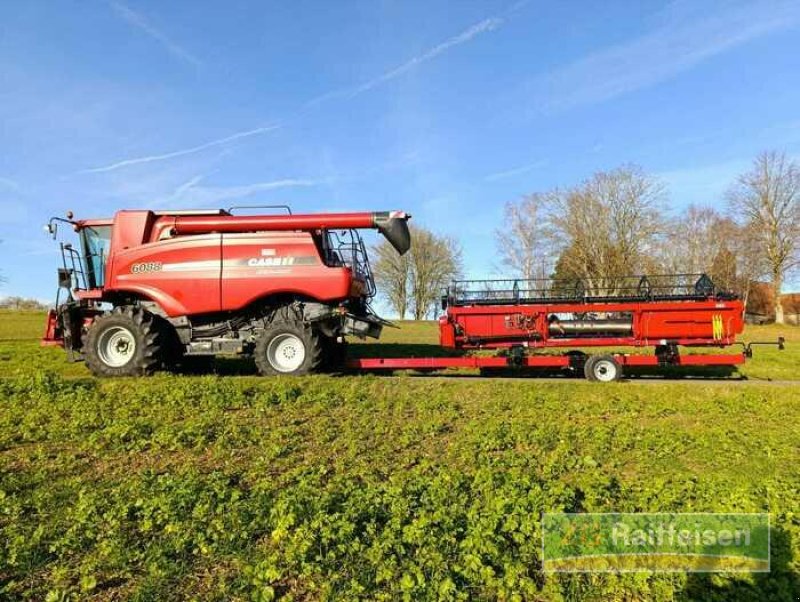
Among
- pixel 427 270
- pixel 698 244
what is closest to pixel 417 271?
pixel 427 270

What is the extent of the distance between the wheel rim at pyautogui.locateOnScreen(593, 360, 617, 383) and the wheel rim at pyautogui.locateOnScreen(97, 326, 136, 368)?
9.48 metres

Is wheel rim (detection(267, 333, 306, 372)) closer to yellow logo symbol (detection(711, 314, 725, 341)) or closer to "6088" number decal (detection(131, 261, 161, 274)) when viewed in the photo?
"6088" number decal (detection(131, 261, 161, 274))

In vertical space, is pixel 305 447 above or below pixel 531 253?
below

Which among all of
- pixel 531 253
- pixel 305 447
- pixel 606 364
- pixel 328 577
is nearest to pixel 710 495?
pixel 328 577

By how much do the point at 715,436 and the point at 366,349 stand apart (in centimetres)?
1104

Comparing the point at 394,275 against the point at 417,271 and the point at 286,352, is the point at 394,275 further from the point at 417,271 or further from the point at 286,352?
the point at 286,352

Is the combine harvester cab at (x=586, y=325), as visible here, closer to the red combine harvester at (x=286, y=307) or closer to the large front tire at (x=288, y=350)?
the red combine harvester at (x=286, y=307)

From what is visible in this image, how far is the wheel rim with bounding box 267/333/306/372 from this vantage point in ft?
34.0

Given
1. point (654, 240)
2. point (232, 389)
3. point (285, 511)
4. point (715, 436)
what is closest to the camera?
point (285, 511)

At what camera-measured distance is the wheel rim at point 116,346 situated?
1034cm

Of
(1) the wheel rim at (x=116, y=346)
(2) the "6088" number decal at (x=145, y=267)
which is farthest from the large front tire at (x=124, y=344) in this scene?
(2) the "6088" number decal at (x=145, y=267)

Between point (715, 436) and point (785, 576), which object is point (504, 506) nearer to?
point (785, 576)

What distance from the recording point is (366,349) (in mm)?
16438

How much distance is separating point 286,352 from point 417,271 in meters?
45.6
